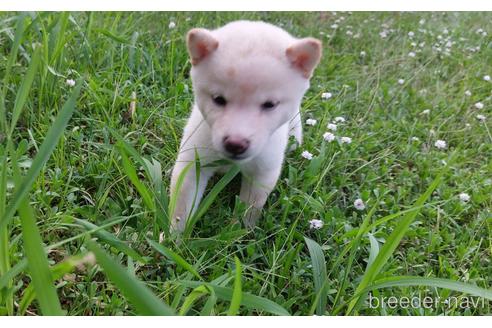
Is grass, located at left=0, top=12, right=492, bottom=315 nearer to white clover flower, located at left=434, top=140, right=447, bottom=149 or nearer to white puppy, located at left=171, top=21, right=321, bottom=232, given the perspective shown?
white clover flower, located at left=434, top=140, right=447, bottom=149

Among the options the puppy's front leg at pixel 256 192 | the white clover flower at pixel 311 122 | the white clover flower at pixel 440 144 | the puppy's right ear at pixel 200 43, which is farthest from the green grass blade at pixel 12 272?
the white clover flower at pixel 440 144

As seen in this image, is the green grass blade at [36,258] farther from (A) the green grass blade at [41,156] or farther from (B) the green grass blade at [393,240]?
(B) the green grass blade at [393,240]

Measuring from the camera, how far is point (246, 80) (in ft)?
6.39

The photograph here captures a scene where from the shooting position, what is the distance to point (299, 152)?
120 inches

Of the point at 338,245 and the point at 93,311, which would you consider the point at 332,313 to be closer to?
the point at 338,245

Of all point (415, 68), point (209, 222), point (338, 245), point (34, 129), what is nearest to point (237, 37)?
point (209, 222)

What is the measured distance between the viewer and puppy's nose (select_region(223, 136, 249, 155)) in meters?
1.95

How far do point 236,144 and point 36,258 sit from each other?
2.69 ft

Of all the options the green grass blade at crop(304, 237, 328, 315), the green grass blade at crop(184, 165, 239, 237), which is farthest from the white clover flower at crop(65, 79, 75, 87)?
the green grass blade at crop(304, 237, 328, 315)

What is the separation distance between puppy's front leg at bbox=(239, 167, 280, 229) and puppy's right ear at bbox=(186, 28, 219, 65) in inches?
28.6

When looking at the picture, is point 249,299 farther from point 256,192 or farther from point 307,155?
point 307,155

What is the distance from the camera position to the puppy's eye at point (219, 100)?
2027mm

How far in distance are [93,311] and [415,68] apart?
3.30 metres

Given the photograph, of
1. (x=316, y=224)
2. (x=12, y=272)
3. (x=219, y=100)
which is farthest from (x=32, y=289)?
(x=316, y=224)
